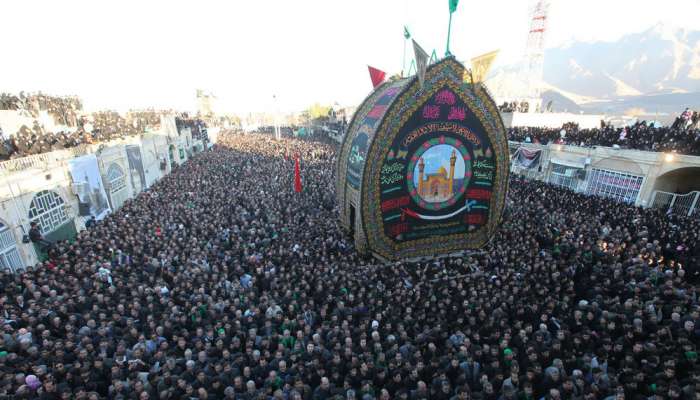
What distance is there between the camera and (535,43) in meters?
34.3

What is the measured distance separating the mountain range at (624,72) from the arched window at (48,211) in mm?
89477

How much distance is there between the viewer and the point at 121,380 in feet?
18.4

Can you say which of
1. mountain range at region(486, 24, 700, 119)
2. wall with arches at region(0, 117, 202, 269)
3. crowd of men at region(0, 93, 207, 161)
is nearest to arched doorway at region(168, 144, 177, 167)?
crowd of men at region(0, 93, 207, 161)

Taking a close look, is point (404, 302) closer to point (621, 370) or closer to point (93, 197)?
point (621, 370)

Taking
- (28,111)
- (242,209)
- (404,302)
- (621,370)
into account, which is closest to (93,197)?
(242,209)

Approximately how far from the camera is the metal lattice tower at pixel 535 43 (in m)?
32.7

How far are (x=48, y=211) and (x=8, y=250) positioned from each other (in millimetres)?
2257

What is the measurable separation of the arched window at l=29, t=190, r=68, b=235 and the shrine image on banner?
0.91 metres

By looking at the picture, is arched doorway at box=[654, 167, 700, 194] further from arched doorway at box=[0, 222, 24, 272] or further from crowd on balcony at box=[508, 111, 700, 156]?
arched doorway at box=[0, 222, 24, 272]

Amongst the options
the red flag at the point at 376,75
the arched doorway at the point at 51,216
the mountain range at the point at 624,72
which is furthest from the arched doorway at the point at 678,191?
the mountain range at the point at 624,72

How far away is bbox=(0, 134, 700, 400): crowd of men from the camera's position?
5.49m

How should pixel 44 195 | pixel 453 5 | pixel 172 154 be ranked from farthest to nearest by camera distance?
pixel 172 154
pixel 44 195
pixel 453 5

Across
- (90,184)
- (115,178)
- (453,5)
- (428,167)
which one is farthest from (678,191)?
(115,178)

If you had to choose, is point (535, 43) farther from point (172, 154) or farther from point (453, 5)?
point (172, 154)
